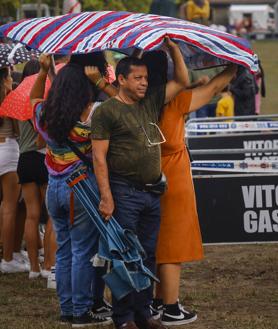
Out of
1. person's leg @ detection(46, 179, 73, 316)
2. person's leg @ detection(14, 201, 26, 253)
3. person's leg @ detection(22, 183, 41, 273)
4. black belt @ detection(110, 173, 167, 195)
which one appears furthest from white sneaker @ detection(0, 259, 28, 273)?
black belt @ detection(110, 173, 167, 195)

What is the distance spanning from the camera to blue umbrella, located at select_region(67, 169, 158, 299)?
6.90 m

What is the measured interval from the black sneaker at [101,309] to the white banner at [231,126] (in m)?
5.75

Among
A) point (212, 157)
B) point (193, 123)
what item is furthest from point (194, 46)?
point (193, 123)

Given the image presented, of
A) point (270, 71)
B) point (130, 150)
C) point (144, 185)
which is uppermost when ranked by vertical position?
point (130, 150)

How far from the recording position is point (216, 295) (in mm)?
8531

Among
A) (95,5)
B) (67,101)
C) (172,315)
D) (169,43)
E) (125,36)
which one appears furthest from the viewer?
(95,5)

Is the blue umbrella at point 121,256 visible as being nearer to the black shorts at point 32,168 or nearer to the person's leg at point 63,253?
the person's leg at point 63,253

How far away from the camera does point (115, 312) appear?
7.09 metres

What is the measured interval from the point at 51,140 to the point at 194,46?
3.72ft

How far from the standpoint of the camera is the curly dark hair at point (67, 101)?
23.5 feet

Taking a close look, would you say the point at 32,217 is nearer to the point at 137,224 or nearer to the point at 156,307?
the point at 156,307

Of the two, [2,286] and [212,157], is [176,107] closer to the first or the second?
[2,286]

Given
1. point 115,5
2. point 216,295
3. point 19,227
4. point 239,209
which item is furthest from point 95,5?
point 216,295

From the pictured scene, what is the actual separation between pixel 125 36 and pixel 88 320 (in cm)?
202
